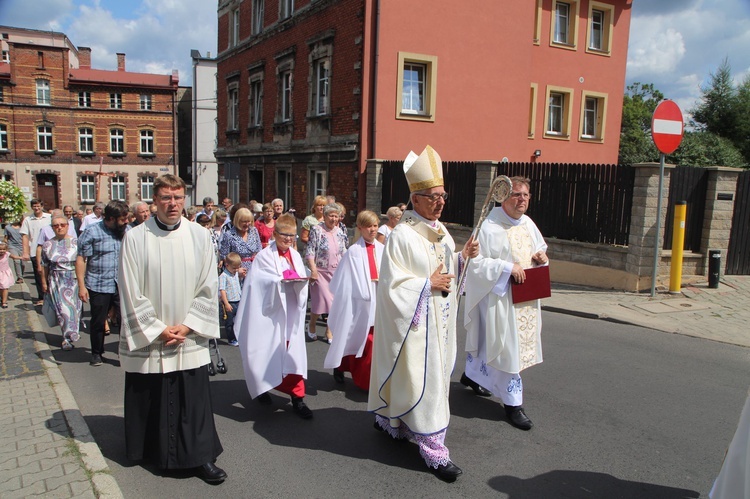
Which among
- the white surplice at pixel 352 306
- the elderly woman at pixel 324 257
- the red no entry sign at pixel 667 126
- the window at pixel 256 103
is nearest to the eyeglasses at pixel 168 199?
the white surplice at pixel 352 306

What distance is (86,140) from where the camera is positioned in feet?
149

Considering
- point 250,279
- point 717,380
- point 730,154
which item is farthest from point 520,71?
point 250,279

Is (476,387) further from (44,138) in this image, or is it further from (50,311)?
(44,138)

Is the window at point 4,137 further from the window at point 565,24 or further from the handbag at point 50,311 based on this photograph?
the handbag at point 50,311

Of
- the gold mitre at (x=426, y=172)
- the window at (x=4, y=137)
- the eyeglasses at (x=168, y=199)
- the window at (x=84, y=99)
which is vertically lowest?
the eyeglasses at (x=168, y=199)

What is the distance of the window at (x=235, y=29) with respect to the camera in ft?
89.5

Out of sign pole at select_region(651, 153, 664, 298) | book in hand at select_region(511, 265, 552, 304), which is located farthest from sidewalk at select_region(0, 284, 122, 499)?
sign pole at select_region(651, 153, 664, 298)

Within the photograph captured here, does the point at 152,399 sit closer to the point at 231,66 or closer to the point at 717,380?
the point at 717,380

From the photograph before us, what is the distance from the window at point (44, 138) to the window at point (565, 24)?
1533 inches

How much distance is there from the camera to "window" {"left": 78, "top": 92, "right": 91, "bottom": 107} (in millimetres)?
45250

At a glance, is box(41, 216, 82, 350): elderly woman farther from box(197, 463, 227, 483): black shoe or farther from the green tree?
the green tree

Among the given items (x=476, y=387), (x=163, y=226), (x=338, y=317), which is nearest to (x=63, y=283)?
(x=338, y=317)

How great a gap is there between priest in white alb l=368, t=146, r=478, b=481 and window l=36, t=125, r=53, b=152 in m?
47.9

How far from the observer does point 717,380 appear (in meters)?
6.16
